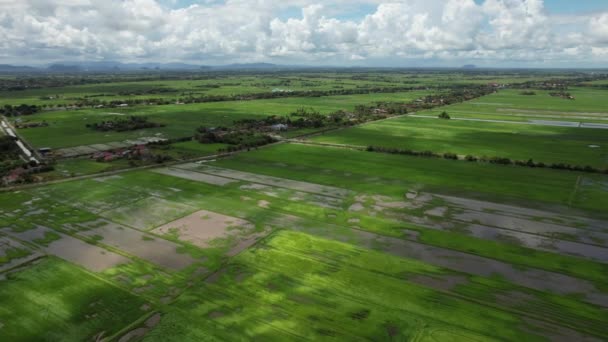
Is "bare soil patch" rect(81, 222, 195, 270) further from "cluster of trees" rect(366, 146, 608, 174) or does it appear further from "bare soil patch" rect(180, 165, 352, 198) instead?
"cluster of trees" rect(366, 146, 608, 174)

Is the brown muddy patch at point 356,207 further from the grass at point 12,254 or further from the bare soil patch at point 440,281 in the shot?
the grass at point 12,254

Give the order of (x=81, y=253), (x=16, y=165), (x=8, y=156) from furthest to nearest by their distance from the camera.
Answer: (x=8, y=156) < (x=16, y=165) < (x=81, y=253)

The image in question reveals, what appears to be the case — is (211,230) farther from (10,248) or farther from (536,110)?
(536,110)

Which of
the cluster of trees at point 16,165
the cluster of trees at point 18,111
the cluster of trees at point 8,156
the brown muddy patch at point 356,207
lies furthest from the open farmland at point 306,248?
the cluster of trees at point 18,111

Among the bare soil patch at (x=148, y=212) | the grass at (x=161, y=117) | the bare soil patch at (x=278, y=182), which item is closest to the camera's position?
the bare soil patch at (x=148, y=212)

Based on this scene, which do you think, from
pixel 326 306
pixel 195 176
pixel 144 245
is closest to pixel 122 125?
pixel 195 176
